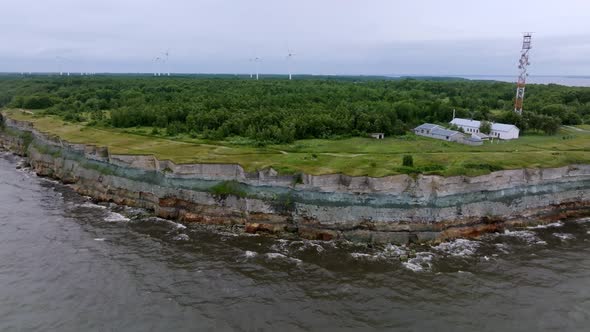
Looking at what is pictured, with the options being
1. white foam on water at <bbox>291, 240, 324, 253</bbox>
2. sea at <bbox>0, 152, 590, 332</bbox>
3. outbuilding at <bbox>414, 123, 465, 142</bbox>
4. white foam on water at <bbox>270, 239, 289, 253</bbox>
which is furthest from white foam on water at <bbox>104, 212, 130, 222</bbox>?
outbuilding at <bbox>414, 123, 465, 142</bbox>

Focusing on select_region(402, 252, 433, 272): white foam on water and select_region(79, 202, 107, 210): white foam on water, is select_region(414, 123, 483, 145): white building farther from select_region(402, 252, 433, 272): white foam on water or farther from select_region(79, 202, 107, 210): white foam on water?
select_region(79, 202, 107, 210): white foam on water

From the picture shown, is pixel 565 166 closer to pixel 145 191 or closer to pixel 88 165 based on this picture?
pixel 145 191

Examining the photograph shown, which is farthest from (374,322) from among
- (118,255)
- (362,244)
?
(118,255)

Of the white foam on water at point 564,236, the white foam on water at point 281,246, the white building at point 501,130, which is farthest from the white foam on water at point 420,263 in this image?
the white building at point 501,130

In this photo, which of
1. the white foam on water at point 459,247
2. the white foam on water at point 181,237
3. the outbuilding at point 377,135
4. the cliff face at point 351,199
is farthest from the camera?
the outbuilding at point 377,135

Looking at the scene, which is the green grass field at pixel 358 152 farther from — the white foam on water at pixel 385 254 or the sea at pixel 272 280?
the sea at pixel 272 280

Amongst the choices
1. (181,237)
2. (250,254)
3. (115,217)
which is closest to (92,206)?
(115,217)
